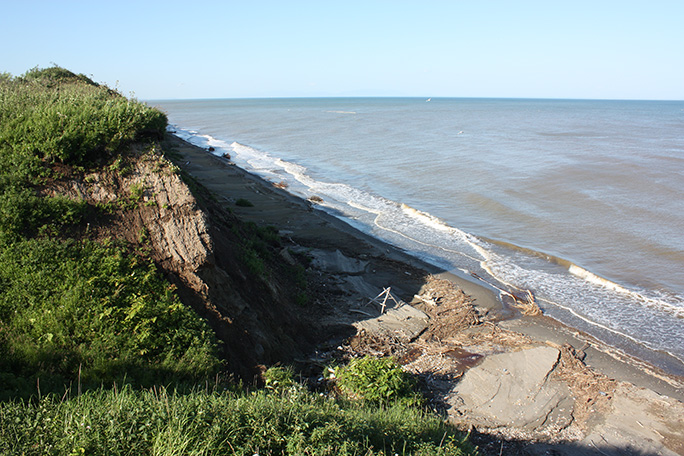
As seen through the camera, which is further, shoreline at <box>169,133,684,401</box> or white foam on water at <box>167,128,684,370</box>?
white foam on water at <box>167,128,684,370</box>

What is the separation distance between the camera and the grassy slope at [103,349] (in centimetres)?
421

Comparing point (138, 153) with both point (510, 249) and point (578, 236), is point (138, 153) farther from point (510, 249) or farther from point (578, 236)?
point (578, 236)

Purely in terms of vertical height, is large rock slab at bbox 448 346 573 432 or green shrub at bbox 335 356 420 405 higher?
green shrub at bbox 335 356 420 405

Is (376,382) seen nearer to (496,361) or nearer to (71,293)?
(496,361)

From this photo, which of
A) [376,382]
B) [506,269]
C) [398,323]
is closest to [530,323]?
[398,323]

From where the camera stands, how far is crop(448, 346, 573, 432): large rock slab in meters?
7.45

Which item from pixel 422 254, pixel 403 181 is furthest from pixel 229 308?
pixel 403 181

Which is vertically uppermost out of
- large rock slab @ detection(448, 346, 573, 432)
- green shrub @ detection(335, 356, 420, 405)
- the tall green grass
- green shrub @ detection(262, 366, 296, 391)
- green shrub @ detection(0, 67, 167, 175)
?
green shrub @ detection(0, 67, 167, 175)

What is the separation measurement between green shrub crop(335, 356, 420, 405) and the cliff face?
4.11ft

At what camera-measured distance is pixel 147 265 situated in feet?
23.3

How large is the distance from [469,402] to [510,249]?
33.5ft

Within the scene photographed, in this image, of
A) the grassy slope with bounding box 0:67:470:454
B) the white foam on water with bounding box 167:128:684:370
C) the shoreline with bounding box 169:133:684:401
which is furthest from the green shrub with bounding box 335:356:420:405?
the white foam on water with bounding box 167:128:684:370

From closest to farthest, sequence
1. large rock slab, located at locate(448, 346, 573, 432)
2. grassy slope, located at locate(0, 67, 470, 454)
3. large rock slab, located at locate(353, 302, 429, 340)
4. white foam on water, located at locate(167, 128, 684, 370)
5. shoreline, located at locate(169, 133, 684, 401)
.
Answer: grassy slope, located at locate(0, 67, 470, 454) → large rock slab, located at locate(448, 346, 573, 432) → shoreline, located at locate(169, 133, 684, 401) → large rock slab, located at locate(353, 302, 429, 340) → white foam on water, located at locate(167, 128, 684, 370)

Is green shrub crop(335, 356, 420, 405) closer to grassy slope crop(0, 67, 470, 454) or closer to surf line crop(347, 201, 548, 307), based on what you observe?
grassy slope crop(0, 67, 470, 454)
